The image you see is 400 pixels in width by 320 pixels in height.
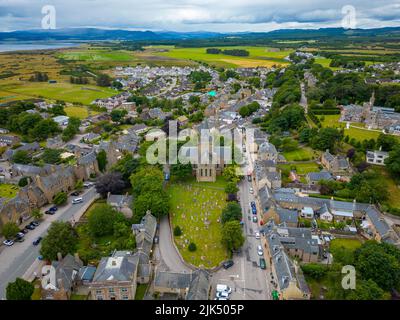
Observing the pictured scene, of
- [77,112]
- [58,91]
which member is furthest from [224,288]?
[58,91]

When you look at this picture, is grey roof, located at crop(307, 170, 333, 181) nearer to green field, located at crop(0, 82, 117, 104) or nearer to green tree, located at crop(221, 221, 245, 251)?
green tree, located at crop(221, 221, 245, 251)

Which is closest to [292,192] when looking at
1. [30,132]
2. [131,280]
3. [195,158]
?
[195,158]

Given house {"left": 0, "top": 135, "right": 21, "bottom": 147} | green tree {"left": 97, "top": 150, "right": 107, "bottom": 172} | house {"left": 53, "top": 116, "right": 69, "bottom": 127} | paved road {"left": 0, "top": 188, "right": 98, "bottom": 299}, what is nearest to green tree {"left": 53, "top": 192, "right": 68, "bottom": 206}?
paved road {"left": 0, "top": 188, "right": 98, "bottom": 299}

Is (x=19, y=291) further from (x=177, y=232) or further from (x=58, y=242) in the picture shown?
(x=177, y=232)

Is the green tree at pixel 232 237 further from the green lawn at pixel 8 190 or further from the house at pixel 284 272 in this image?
the green lawn at pixel 8 190

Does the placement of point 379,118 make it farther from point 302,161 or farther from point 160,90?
point 160,90

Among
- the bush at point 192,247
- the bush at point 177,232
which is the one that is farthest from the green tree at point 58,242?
the bush at point 192,247
